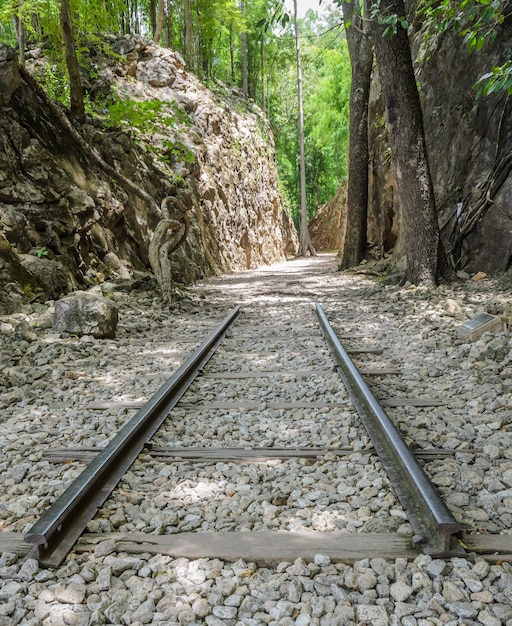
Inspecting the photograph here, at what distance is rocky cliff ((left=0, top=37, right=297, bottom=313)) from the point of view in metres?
7.10

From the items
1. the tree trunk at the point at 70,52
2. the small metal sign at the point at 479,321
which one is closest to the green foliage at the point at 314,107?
the tree trunk at the point at 70,52

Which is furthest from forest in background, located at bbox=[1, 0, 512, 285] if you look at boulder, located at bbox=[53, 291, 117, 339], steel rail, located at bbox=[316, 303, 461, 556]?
boulder, located at bbox=[53, 291, 117, 339]

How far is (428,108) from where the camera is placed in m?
10.1

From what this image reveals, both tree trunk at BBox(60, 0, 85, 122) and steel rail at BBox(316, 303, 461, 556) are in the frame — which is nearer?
steel rail at BBox(316, 303, 461, 556)

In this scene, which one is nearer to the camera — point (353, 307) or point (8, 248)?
point (8, 248)

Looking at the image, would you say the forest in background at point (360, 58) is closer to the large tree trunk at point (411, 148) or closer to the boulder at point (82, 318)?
the large tree trunk at point (411, 148)

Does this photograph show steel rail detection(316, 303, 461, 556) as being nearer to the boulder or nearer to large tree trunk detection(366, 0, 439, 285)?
the boulder

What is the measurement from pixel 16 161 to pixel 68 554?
7237 mm

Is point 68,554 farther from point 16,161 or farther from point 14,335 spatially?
point 16,161

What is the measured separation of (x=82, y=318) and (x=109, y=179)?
17.4ft

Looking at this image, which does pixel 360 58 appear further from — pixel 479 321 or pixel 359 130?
pixel 479 321

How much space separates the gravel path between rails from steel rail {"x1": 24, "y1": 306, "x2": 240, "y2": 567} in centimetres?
6

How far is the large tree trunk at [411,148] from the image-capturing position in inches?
303

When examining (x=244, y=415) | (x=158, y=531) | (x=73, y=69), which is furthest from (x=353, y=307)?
(x=73, y=69)
